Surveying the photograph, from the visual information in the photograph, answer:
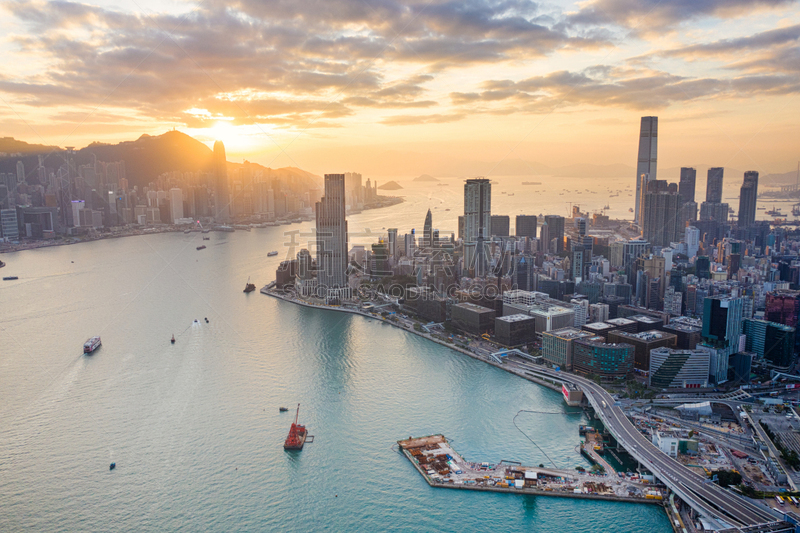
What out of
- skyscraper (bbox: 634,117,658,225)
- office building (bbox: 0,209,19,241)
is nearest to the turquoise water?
office building (bbox: 0,209,19,241)

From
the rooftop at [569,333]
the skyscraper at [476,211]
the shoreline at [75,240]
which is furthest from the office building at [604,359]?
the shoreline at [75,240]

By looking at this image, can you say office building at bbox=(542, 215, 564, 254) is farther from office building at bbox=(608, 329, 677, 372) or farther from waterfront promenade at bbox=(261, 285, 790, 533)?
waterfront promenade at bbox=(261, 285, 790, 533)

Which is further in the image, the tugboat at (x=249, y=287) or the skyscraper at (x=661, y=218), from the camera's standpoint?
the skyscraper at (x=661, y=218)

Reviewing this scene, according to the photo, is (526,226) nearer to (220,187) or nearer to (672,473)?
(220,187)

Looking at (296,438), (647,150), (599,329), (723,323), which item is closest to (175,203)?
(599,329)

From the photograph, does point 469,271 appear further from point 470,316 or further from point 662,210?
point 662,210

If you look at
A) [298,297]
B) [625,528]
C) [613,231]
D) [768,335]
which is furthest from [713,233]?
[625,528]

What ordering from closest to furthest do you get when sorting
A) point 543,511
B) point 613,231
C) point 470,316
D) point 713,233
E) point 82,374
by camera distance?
point 543,511 → point 82,374 → point 470,316 → point 713,233 → point 613,231

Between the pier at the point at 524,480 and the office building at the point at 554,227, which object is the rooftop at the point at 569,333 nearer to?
the pier at the point at 524,480
